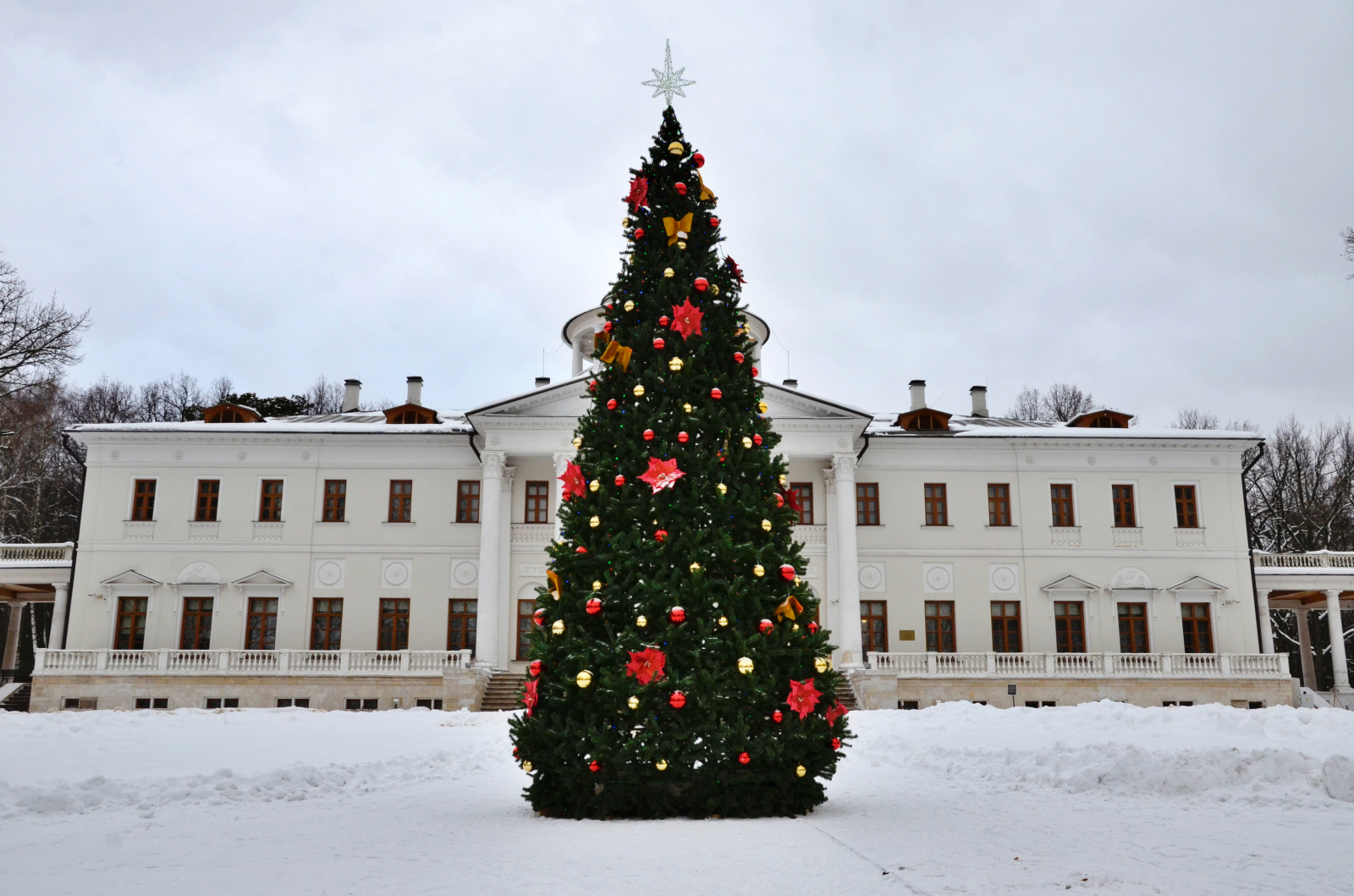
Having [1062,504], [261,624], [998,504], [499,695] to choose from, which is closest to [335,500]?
[261,624]

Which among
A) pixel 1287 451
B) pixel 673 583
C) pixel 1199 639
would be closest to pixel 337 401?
pixel 1199 639

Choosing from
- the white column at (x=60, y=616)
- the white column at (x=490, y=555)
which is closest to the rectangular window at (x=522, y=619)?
the white column at (x=490, y=555)

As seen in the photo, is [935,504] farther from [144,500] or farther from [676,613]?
[676,613]

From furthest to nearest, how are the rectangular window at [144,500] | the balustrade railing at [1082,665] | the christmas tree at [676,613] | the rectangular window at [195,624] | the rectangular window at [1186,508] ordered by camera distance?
1. the rectangular window at [1186,508]
2. the rectangular window at [144,500]
3. the rectangular window at [195,624]
4. the balustrade railing at [1082,665]
5. the christmas tree at [676,613]

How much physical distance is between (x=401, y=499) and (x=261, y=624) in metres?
5.31

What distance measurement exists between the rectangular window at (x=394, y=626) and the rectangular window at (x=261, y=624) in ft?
9.88

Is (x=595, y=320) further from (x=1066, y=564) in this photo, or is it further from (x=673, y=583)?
(x=673, y=583)

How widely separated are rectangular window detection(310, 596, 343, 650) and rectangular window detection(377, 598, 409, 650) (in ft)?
3.89

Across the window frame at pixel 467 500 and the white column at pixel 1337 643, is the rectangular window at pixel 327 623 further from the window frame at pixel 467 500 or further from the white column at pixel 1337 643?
the white column at pixel 1337 643

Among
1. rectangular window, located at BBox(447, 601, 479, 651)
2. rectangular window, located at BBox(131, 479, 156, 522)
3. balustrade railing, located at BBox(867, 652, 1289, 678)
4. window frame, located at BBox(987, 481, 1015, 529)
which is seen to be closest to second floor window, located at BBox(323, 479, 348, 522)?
rectangular window, located at BBox(447, 601, 479, 651)

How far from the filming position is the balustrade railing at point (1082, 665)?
27.3 m

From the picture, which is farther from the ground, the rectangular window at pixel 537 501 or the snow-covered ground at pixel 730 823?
the rectangular window at pixel 537 501

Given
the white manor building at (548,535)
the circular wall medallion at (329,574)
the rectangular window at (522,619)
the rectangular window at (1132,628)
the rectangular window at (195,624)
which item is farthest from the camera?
the circular wall medallion at (329,574)

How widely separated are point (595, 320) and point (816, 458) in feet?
26.6
